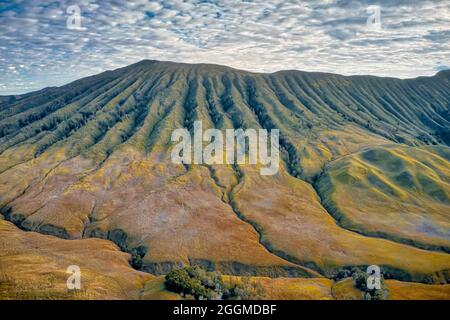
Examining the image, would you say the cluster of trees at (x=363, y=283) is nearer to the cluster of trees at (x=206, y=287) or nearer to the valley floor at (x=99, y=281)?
the valley floor at (x=99, y=281)

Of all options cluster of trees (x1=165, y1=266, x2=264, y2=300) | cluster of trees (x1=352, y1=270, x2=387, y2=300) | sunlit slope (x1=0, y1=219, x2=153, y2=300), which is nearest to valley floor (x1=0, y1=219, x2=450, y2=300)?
sunlit slope (x1=0, y1=219, x2=153, y2=300)

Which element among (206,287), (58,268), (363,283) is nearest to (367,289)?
(363,283)

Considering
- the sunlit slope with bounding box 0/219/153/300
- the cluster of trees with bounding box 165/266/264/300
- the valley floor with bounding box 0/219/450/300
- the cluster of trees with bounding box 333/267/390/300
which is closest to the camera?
the sunlit slope with bounding box 0/219/153/300

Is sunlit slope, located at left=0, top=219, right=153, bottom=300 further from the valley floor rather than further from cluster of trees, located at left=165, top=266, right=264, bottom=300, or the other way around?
cluster of trees, located at left=165, top=266, right=264, bottom=300

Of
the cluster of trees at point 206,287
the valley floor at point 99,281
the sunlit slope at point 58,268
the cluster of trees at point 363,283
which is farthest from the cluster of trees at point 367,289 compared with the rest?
the sunlit slope at point 58,268

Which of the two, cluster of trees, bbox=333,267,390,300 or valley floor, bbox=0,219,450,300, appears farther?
cluster of trees, bbox=333,267,390,300

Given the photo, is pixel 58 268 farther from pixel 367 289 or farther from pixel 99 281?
pixel 367 289

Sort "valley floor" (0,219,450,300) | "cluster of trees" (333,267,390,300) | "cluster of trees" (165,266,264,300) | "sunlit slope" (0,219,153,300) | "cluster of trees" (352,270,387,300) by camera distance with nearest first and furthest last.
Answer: "sunlit slope" (0,219,153,300) → "valley floor" (0,219,450,300) → "cluster of trees" (165,266,264,300) → "cluster of trees" (352,270,387,300) → "cluster of trees" (333,267,390,300)
